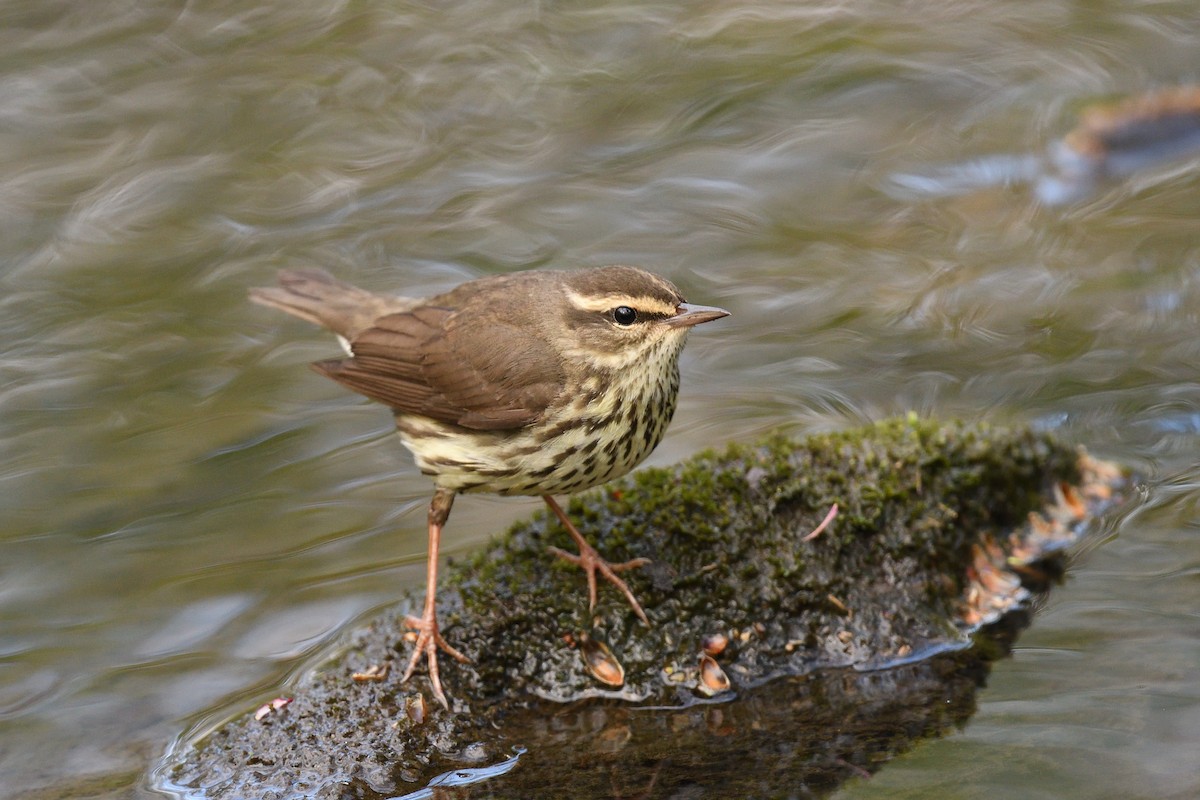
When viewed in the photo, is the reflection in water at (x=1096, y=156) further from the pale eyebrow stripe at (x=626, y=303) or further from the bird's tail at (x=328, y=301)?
the pale eyebrow stripe at (x=626, y=303)

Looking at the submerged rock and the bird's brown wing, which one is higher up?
the bird's brown wing

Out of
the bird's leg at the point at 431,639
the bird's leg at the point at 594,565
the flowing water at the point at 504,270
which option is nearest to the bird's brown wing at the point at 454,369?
the bird's leg at the point at 594,565

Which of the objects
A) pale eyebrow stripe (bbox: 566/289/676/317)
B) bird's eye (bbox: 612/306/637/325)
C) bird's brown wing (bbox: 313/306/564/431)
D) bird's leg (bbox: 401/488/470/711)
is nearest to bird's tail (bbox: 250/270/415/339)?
bird's brown wing (bbox: 313/306/564/431)

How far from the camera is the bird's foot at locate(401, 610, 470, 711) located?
517 centimetres

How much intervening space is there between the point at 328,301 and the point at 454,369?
1.34 metres

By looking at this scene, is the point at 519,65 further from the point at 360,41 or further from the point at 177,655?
the point at 177,655

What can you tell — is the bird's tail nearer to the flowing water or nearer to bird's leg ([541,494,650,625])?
the flowing water

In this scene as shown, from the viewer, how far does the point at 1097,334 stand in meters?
8.90

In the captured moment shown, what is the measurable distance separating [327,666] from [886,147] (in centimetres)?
782

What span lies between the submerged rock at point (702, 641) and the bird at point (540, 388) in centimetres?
16

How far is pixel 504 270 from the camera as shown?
32.2 feet

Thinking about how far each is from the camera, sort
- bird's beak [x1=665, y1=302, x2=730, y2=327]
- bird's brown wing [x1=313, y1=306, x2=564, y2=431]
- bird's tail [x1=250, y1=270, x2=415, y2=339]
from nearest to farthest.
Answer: bird's beak [x1=665, y1=302, x2=730, y2=327] → bird's brown wing [x1=313, y1=306, x2=564, y2=431] → bird's tail [x1=250, y1=270, x2=415, y2=339]

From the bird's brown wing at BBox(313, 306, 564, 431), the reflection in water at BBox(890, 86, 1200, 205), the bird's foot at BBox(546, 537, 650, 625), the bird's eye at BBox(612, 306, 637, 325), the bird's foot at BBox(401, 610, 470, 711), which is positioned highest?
the reflection in water at BBox(890, 86, 1200, 205)

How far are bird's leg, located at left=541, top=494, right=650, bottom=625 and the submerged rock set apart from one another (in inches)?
1.7
